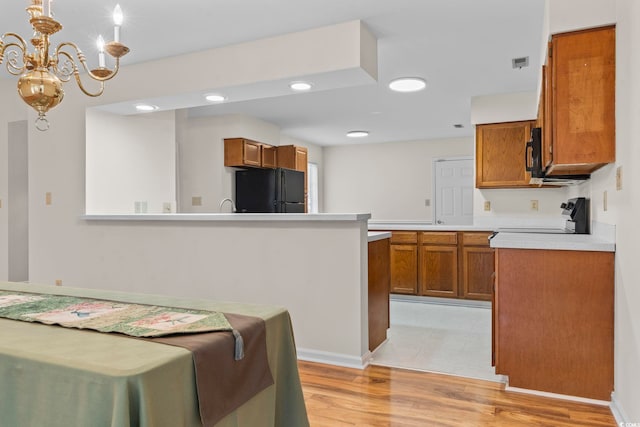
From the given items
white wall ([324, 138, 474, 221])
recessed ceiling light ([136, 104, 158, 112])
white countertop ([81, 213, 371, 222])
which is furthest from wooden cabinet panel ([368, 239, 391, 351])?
white wall ([324, 138, 474, 221])

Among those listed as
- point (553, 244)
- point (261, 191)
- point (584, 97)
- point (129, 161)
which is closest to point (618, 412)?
point (553, 244)

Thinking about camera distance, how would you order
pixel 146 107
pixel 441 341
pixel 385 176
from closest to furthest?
pixel 441 341, pixel 146 107, pixel 385 176

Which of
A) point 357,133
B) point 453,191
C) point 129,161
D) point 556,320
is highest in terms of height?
point 357,133

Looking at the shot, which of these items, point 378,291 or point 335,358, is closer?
point 335,358

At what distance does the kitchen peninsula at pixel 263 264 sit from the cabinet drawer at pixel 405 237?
224cm

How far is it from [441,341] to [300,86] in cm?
220

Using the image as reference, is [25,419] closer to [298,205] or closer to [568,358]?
[568,358]

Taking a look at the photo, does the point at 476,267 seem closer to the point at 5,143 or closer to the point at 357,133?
the point at 357,133

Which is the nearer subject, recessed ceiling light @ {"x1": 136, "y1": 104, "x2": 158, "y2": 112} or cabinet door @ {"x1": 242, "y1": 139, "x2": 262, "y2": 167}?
recessed ceiling light @ {"x1": 136, "y1": 104, "x2": 158, "y2": 112}

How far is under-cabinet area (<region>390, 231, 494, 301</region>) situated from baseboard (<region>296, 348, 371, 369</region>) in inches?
85.7

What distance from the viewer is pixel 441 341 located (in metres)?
3.40

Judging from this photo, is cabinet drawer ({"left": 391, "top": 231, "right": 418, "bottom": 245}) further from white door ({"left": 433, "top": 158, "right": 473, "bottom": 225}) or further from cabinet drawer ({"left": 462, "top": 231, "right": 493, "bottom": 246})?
white door ({"left": 433, "top": 158, "right": 473, "bottom": 225})

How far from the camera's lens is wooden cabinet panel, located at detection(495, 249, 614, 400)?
222 centimetres

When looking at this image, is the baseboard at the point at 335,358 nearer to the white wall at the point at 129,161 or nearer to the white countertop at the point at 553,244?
the white countertop at the point at 553,244
